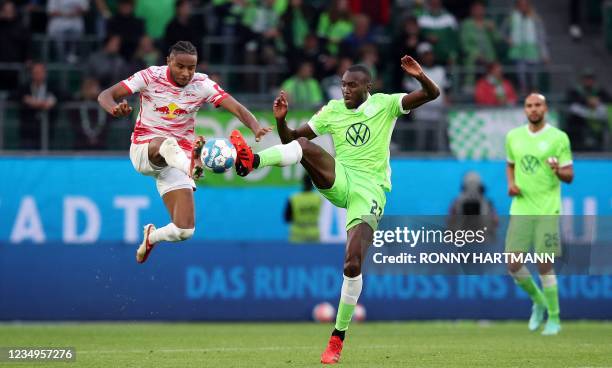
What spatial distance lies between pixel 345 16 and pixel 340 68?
5.68ft

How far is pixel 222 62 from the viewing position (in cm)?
2300

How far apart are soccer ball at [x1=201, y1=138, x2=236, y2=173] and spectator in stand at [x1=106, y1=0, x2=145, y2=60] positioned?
35.8 ft

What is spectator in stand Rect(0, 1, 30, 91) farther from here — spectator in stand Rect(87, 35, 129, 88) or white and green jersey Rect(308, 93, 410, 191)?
white and green jersey Rect(308, 93, 410, 191)

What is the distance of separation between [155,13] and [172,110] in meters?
10.5

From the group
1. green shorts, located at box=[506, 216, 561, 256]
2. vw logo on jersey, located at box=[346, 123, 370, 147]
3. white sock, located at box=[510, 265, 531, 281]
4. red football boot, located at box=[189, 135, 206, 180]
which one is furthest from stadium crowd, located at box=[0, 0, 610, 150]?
red football boot, located at box=[189, 135, 206, 180]

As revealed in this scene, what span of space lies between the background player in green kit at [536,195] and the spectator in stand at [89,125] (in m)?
6.60

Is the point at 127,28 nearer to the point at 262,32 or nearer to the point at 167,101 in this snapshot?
the point at 262,32

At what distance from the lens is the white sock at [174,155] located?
11812 millimetres

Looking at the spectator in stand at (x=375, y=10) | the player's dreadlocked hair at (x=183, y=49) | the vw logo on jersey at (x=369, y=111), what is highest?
the spectator in stand at (x=375, y=10)

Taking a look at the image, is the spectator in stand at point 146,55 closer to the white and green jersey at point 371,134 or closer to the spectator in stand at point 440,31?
the spectator in stand at point 440,31

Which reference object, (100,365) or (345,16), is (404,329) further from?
(345,16)

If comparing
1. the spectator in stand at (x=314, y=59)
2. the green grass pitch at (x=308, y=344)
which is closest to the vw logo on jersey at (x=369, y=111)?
the green grass pitch at (x=308, y=344)

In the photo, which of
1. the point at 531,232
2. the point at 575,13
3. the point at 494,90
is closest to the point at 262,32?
the point at 494,90

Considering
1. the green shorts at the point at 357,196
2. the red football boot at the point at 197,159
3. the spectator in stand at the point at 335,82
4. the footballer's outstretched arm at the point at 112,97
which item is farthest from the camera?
the spectator in stand at the point at 335,82
